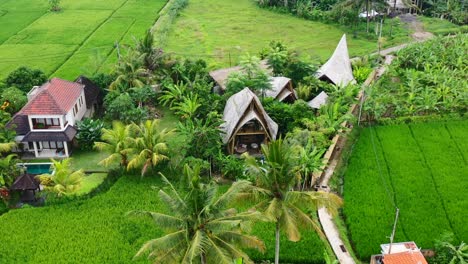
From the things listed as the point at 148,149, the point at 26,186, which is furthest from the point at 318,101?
the point at 26,186

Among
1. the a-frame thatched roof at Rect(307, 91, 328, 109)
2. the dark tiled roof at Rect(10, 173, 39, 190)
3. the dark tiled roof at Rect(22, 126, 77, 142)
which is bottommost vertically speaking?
the dark tiled roof at Rect(10, 173, 39, 190)

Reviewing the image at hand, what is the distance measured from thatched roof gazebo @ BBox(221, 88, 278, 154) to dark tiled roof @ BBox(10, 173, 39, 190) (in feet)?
34.9

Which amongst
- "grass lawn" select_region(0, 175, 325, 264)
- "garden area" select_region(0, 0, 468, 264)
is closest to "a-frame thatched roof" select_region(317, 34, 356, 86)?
"garden area" select_region(0, 0, 468, 264)

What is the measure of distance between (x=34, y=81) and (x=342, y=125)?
2204 centimetres

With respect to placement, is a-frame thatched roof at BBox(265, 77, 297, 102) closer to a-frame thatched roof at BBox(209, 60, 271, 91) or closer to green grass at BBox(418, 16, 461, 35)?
a-frame thatched roof at BBox(209, 60, 271, 91)

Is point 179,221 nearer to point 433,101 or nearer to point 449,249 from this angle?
point 449,249

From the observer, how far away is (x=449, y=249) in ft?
72.8

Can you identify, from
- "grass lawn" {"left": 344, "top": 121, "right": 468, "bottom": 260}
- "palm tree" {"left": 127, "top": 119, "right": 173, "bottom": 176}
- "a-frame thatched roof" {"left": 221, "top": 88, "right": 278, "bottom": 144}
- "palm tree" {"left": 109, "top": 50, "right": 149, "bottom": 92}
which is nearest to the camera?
"grass lawn" {"left": 344, "top": 121, "right": 468, "bottom": 260}

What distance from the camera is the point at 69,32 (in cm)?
5300

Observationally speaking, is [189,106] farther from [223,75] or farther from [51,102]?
[51,102]

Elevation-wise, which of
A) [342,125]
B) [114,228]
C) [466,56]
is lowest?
[114,228]

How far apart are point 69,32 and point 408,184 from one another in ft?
127

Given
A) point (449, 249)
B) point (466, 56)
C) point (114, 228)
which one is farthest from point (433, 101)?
point (114, 228)

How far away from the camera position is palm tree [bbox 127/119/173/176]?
27859 millimetres
